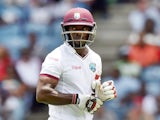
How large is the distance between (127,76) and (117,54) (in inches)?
42.3

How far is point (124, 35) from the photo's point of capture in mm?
12727

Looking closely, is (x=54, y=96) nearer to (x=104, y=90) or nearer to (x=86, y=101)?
(x=86, y=101)

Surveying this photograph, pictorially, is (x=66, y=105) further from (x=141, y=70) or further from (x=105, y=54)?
(x=105, y=54)

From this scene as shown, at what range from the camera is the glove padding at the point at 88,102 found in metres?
5.61

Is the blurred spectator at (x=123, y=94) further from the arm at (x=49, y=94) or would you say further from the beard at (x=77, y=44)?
the arm at (x=49, y=94)

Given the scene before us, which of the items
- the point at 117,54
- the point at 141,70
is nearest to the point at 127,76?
the point at 141,70

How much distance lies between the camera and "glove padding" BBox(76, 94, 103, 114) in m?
5.61

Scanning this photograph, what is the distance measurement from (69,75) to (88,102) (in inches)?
10.8

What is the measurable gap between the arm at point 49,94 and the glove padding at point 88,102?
0.08 m

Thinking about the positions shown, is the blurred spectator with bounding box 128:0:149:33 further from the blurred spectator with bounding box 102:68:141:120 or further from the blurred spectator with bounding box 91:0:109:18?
the blurred spectator with bounding box 102:68:141:120

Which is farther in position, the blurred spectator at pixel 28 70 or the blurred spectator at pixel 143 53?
the blurred spectator at pixel 143 53

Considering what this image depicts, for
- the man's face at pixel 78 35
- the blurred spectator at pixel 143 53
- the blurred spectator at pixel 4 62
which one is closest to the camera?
the man's face at pixel 78 35

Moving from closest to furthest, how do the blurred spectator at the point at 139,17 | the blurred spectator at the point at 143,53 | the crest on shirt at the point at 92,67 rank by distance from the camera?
the crest on shirt at the point at 92,67, the blurred spectator at the point at 143,53, the blurred spectator at the point at 139,17

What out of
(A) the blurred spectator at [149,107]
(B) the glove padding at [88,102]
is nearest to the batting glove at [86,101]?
(B) the glove padding at [88,102]
